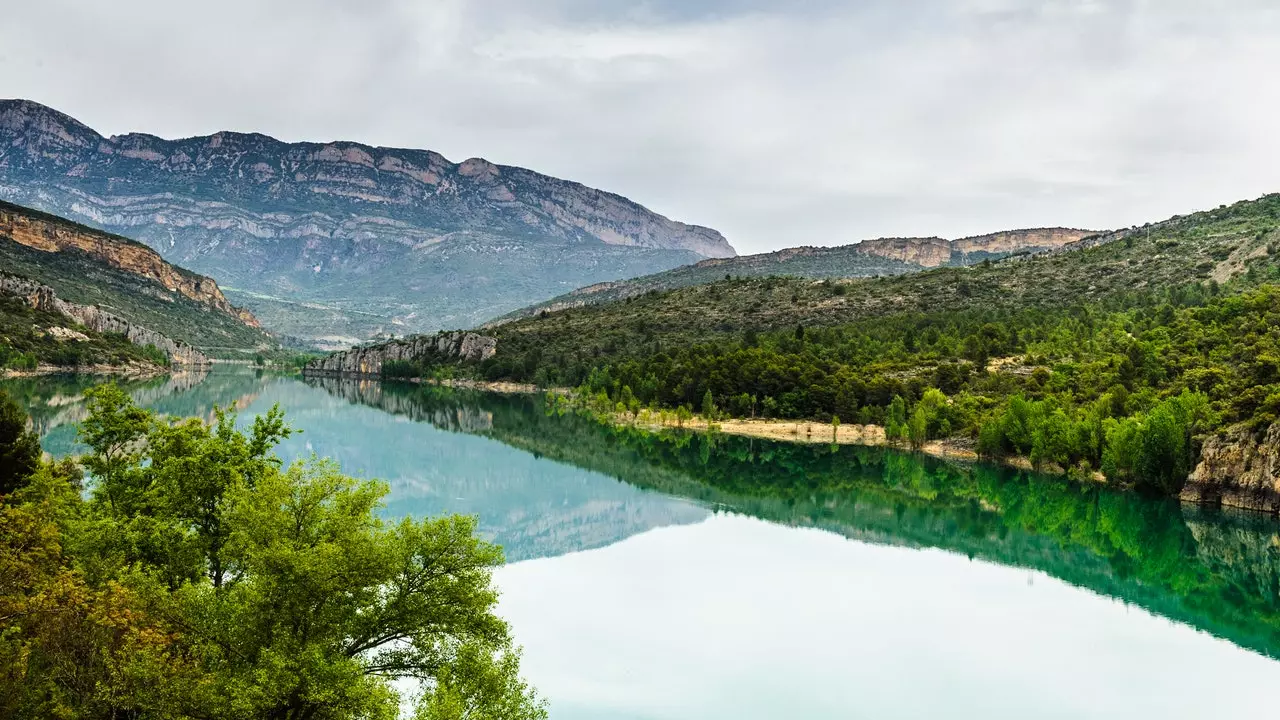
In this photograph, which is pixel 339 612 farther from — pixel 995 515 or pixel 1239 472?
pixel 1239 472

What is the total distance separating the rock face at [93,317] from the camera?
134000mm

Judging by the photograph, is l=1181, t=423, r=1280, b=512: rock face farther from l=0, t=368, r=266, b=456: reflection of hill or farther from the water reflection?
l=0, t=368, r=266, b=456: reflection of hill

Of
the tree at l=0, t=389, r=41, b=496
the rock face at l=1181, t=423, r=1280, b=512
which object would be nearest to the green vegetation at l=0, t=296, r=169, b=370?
the tree at l=0, t=389, r=41, b=496

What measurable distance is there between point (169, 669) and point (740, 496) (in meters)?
44.5

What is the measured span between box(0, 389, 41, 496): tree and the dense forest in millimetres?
53168

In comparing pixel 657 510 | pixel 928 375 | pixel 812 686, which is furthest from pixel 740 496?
pixel 928 375

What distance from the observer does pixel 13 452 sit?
89.2 ft

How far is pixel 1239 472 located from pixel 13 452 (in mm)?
54254

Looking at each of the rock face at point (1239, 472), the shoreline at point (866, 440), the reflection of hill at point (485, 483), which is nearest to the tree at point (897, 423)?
the shoreline at point (866, 440)

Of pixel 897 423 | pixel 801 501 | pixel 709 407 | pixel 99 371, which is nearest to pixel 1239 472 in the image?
pixel 801 501

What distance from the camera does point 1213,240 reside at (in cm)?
11269

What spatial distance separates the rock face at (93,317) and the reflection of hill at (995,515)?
310 feet

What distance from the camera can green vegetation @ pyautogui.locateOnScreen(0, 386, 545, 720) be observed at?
13906 mm

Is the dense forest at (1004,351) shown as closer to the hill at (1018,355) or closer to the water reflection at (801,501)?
the hill at (1018,355)
